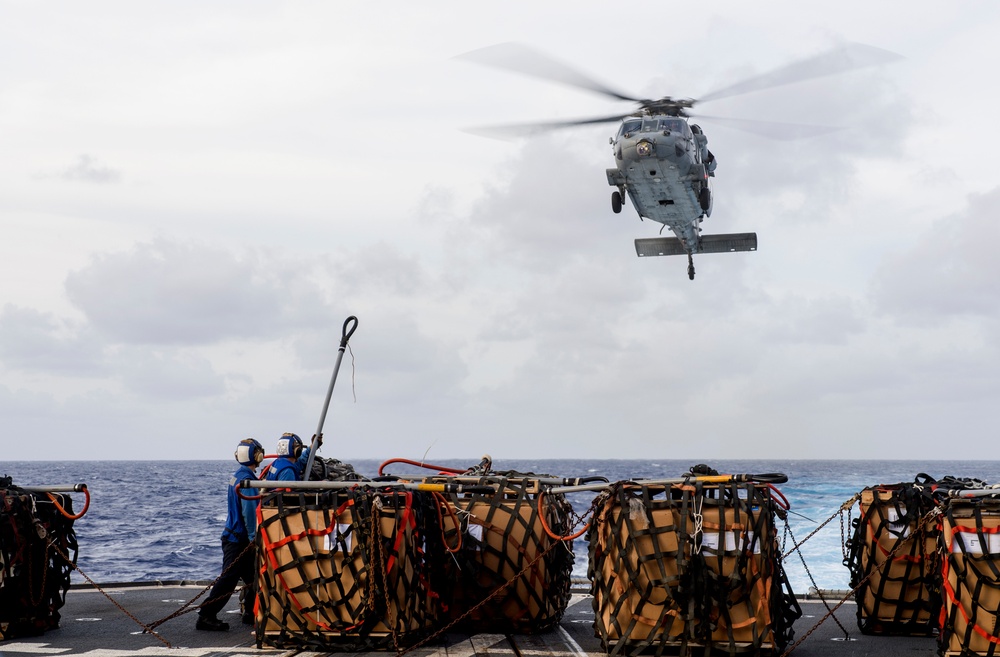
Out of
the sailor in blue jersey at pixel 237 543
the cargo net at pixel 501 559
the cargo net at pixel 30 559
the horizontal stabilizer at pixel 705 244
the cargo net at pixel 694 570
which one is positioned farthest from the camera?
the horizontal stabilizer at pixel 705 244

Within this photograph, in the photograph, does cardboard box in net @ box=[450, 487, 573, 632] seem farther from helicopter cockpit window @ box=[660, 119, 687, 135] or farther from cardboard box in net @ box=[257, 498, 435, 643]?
helicopter cockpit window @ box=[660, 119, 687, 135]

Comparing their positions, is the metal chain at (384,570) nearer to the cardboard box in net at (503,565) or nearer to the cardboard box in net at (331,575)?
the cardboard box in net at (331,575)

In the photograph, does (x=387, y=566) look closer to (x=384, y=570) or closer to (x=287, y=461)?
(x=384, y=570)

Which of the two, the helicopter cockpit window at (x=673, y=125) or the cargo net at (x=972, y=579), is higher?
the helicopter cockpit window at (x=673, y=125)

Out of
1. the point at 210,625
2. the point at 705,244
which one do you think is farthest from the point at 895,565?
the point at 705,244

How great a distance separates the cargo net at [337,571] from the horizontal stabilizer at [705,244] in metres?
16.3

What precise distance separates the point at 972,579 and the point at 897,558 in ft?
5.09

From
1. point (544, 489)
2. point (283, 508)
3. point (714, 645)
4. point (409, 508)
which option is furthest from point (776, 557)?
point (283, 508)

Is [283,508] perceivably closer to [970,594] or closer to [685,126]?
[970,594]

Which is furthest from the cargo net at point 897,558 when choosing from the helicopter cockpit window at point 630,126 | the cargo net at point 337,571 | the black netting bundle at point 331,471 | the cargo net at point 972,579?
the helicopter cockpit window at point 630,126

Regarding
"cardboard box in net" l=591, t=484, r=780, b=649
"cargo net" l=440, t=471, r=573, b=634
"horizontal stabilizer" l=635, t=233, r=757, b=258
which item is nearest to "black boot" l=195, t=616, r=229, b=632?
"cargo net" l=440, t=471, r=573, b=634

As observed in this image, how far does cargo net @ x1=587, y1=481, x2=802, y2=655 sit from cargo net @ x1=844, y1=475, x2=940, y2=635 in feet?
5.12

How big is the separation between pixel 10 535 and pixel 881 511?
8233 mm

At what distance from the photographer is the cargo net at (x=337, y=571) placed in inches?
338
